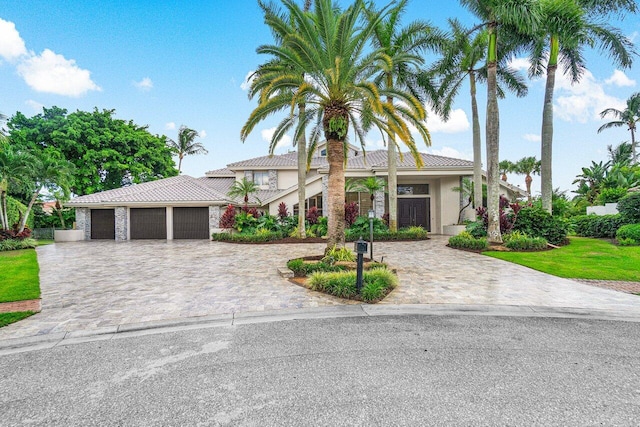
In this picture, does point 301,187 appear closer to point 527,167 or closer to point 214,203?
point 214,203

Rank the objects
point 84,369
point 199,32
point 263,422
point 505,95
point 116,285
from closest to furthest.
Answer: point 263,422, point 84,369, point 116,285, point 199,32, point 505,95

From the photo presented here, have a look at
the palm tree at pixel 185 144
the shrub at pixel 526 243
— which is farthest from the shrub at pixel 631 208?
the palm tree at pixel 185 144

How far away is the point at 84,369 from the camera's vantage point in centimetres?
352

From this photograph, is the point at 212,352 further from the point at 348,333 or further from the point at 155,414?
the point at 348,333

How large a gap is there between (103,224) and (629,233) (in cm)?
2893

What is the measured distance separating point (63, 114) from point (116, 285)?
26.6 metres

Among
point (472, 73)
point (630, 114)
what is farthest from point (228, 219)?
point (630, 114)

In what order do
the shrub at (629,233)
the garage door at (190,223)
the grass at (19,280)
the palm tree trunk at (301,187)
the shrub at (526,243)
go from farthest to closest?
the garage door at (190,223) < the palm tree trunk at (301,187) < the shrub at (526,243) < the shrub at (629,233) < the grass at (19,280)

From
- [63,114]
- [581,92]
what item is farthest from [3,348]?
[63,114]

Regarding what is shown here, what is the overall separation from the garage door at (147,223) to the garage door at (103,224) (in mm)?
1872

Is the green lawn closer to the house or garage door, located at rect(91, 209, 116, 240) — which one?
the house

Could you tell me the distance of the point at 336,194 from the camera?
885cm

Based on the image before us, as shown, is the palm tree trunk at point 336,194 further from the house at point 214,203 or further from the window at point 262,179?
the window at point 262,179

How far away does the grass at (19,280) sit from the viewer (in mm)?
6727
